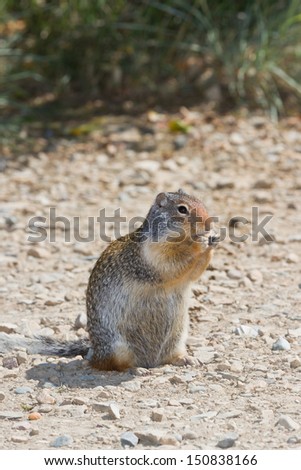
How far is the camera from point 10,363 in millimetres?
5219

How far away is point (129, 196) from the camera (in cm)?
862

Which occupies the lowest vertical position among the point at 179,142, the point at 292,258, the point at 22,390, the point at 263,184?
the point at 22,390

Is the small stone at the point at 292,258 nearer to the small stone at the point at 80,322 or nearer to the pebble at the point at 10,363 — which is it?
the small stone at the point at 80,322

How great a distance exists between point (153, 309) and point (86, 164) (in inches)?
172

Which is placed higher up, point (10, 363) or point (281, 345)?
point (281, 345)

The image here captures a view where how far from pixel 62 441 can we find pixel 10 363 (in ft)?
3.84

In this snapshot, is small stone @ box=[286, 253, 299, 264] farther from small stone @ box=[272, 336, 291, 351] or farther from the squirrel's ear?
the squirrel's ear

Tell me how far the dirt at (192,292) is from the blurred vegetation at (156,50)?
497mm

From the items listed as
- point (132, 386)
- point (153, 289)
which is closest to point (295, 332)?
point (153, 289)

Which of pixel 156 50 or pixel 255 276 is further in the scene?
pixel 156 50

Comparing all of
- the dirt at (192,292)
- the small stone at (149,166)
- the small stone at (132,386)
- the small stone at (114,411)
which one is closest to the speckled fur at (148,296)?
the dirt at (192,292)

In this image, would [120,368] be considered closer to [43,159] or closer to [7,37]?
[43,159]

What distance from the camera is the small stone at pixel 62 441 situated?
412 centimetres

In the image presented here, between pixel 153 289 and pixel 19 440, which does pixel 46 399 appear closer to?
pixel 19 440
